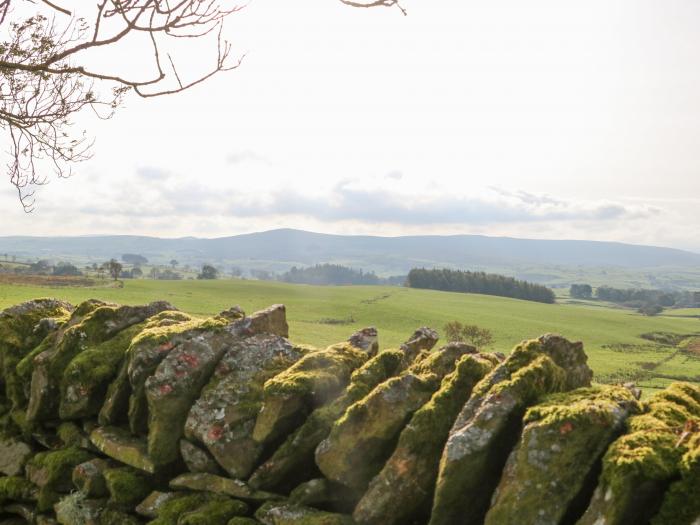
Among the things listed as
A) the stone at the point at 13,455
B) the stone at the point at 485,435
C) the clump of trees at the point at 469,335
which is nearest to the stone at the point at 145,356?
the stone at the point at 13,455

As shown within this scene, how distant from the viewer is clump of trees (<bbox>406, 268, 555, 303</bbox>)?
147750 millimetres

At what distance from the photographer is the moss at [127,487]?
8.51 meters

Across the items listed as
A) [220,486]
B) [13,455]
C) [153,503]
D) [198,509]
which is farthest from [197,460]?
[13,455]

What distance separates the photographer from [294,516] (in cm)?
698

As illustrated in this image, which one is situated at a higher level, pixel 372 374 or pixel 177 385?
pixel 372 374

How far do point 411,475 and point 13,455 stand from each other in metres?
8.96

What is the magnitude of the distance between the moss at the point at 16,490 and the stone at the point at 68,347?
1156 millimetres

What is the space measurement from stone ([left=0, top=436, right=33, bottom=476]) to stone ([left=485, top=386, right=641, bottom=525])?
380 inches

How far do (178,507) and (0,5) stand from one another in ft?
24.7

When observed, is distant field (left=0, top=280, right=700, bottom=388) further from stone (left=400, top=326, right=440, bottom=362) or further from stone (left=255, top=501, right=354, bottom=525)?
stone (left=255, top=501, right=354, bottom=525)

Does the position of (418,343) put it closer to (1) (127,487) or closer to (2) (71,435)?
(1) (127,487)

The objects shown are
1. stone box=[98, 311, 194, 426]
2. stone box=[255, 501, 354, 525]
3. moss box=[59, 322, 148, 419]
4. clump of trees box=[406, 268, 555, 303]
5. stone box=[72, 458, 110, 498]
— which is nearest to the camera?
stone box=[255, 501, 354, 525]

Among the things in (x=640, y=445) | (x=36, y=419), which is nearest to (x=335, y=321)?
(x=36, y=419)

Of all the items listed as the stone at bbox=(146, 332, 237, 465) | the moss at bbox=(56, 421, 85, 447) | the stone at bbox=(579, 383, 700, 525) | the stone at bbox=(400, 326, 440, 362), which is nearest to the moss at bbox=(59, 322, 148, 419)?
the moss at bbox=(56, 421, 85, 447)
